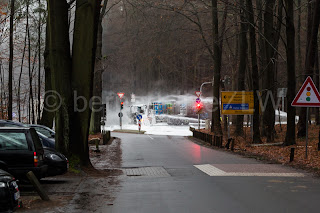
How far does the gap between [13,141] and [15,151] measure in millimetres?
250

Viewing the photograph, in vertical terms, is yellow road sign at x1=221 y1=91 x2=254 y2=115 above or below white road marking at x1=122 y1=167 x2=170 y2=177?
above

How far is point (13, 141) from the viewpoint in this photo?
11.9m

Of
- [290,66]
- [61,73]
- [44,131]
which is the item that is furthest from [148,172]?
[290,66]

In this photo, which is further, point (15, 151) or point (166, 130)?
point (166, 130)

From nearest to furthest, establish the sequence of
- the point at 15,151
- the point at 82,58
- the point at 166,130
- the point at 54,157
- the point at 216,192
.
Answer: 1. the point at 216,192
2. the point at 15,151
3. the point at 54,157
4. the point at 82,58
5. the point at 166,130

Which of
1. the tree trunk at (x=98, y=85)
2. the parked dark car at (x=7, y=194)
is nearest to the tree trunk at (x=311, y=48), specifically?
the tree trunk at (x=98, y=85)

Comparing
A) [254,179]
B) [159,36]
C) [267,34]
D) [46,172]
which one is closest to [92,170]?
[46,172]

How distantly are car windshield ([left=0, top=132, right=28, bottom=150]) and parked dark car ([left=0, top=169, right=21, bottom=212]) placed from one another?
4168 mm

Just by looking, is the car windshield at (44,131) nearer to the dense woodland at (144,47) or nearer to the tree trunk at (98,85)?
the dense woodland at (144,47)

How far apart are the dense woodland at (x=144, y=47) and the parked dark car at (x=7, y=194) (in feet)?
27.0

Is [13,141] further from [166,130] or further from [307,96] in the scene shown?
[166,130]

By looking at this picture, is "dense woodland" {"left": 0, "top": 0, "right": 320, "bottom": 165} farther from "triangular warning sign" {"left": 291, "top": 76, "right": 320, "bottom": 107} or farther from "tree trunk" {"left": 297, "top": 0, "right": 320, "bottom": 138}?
"triangular warning sign" {"left": 291, "top": 76, "right": 320, "bottom": 107}

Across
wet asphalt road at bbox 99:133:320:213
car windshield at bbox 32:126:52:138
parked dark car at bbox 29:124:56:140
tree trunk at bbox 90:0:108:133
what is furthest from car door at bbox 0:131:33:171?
tree trunk at bbox 90:0:108:133

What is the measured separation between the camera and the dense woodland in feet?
52.7
